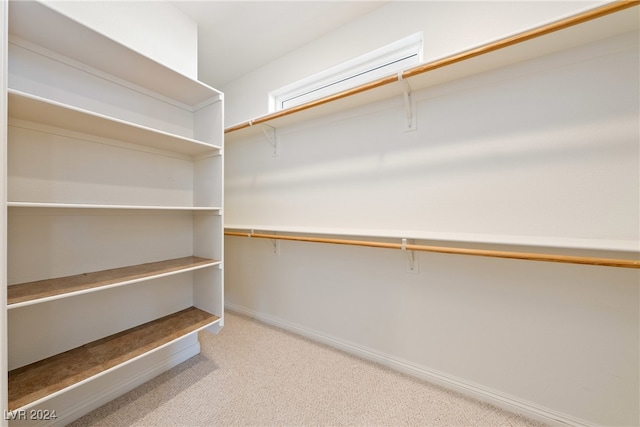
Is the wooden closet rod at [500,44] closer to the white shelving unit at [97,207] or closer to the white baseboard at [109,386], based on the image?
the white shelving unit at [97,207]

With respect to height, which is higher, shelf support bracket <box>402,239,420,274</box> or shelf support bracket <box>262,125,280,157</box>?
shelf support bracket <box>262,125,280,157</box>

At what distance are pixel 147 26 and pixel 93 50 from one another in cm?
53

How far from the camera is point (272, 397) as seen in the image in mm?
1404

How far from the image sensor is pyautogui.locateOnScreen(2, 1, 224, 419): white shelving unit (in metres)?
1.09

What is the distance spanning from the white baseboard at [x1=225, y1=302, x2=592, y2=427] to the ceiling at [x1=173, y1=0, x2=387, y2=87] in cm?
246

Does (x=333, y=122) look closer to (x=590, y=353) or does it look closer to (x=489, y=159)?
(x=489, y=159)

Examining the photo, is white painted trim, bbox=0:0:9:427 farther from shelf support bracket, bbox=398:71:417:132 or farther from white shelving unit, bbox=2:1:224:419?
shelf support bracket, bbox=398:71:417:132

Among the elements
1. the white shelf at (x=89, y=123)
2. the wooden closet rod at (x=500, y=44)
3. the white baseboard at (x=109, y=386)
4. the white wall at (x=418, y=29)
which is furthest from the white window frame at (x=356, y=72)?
the white baseboard at (x=109, y=386)

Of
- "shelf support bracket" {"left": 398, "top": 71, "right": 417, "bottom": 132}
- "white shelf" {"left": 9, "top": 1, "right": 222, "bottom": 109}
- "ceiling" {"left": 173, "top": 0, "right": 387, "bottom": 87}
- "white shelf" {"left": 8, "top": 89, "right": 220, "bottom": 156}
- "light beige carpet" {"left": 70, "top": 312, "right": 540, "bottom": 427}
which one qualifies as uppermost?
"ceiling" {"left": 173, "top": 0, "right": 387, "bottom": 87}

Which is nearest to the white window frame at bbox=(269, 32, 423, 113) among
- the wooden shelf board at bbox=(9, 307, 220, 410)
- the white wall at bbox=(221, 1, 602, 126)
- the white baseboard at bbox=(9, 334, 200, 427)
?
the white wall at bbox=(221, 1, 602, 126)

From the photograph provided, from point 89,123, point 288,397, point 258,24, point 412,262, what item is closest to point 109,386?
point 288,397

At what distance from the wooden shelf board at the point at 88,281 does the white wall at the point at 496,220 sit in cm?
98

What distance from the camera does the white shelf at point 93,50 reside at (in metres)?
1.00

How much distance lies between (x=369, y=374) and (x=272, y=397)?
25.0 inches
